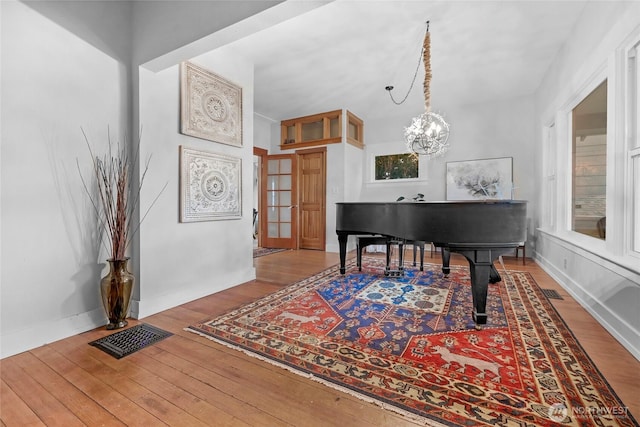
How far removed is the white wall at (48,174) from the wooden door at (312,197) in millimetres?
3820

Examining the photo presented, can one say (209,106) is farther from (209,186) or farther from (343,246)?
(343,246)

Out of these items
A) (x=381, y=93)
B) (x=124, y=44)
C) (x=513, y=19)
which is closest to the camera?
(x=124, y=44)

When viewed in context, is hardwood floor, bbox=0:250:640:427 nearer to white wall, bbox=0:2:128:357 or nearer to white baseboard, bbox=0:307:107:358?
white baseboard, bbox=0:307:107:358

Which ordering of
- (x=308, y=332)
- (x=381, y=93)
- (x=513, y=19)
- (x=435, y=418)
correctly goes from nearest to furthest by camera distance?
(x=435, y=418) → (x=308, y=332) → (x=513, y=19) → (x=381, y=93)

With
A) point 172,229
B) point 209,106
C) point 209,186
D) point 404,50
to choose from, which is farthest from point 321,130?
point 172,229

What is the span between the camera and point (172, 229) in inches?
102

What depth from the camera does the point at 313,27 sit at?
2961 mm

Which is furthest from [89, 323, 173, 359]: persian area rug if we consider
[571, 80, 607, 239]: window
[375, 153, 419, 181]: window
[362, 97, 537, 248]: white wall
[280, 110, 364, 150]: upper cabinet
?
[375, 153, 419, 181]: window

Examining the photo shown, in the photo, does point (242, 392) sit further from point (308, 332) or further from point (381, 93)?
point (381, 93)

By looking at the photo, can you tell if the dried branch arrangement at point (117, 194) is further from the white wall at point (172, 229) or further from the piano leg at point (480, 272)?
the piano leg at point (480, 272)

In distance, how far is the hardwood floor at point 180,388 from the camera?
1.22 meters

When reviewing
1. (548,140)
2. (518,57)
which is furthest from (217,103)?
(548,140)

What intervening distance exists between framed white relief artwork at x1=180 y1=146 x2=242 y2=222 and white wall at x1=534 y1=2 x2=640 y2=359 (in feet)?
10.7

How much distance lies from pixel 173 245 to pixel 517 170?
5.35 meters
